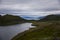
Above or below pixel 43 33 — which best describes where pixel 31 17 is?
above

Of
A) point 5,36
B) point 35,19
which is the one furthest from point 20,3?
point 5,36

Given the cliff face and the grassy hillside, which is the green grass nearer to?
the grassy hillside

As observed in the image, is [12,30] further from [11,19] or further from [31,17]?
[31,17]

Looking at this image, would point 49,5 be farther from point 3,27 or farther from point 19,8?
point 3,27

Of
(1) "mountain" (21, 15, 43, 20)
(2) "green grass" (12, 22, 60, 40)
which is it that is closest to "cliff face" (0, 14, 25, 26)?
(1) "mountain" (21, 15, 43, 20)

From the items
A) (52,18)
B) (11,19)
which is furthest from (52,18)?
(11,19)

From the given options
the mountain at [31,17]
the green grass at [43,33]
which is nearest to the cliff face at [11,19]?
the mountain at [31,17]

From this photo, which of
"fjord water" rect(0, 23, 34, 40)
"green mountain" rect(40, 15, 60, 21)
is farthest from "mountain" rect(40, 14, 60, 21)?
"fjord water" rect(0, 23, 34, 40)

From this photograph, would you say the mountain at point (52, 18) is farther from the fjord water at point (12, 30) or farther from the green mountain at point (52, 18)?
the fjord water at point (12, 30)

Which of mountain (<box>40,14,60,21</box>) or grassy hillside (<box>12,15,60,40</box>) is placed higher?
mountain (<box>40,14,60,21</box>)
